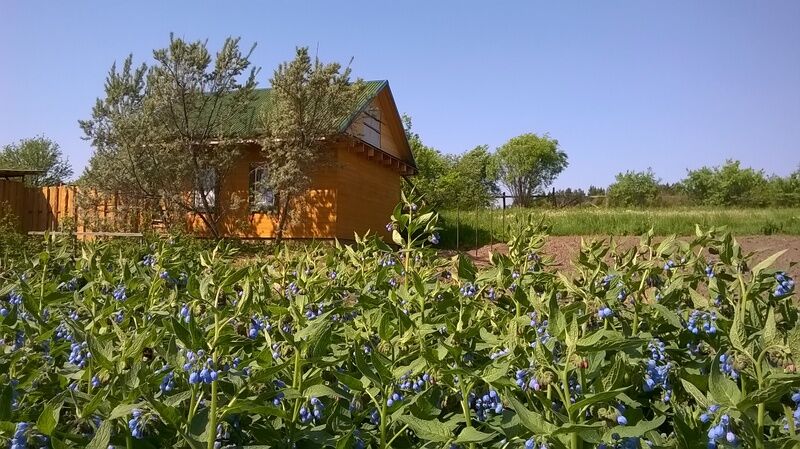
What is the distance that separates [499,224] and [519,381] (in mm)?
21300

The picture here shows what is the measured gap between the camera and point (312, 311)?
220 cm

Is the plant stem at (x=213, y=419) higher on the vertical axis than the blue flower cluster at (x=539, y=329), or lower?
lower

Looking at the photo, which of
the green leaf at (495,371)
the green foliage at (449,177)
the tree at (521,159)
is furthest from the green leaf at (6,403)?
the tree at (521,159)

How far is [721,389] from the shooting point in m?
1.24

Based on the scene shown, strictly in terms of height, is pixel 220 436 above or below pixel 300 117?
below

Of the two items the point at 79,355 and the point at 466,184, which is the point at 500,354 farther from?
the point at 466,184

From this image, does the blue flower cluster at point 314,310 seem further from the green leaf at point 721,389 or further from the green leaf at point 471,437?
the green leaf at point 721,389

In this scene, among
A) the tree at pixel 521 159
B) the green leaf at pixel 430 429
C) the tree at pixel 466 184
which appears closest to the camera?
the green leaf at pixel 430 429

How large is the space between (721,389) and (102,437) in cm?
121

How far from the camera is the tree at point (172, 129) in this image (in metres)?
15.9

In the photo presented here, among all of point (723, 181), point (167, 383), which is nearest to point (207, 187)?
point (167, 383)

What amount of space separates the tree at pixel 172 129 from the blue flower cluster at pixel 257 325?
15.0 m

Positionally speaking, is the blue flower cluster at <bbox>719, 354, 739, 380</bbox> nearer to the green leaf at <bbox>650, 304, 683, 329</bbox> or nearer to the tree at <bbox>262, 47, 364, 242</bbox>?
the green leaf at <bbox>650, 304, 683, 329</bbox>

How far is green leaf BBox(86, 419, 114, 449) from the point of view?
4.18 ft
